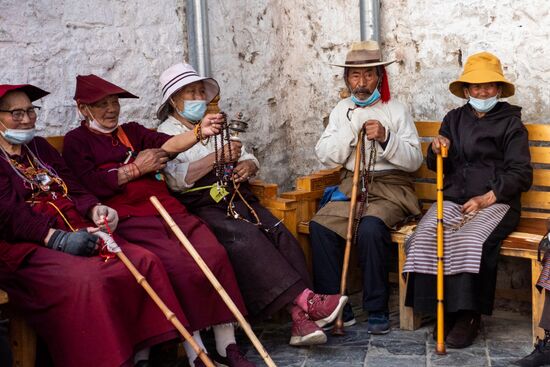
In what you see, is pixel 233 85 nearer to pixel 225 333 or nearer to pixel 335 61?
pixel 335 61

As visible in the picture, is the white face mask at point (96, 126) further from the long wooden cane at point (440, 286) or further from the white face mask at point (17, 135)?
the long wooden cane at point (440, 286)

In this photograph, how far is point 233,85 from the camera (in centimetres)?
685

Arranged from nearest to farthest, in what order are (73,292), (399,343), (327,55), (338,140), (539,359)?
(73,292), (539,359), (399,343), (338,140), (327,55)

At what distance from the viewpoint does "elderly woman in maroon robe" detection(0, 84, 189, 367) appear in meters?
4.41

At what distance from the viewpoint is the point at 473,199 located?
5.47 meters

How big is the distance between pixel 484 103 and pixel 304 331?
1751mm

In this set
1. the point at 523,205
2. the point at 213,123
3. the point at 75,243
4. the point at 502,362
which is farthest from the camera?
the point at 523,205

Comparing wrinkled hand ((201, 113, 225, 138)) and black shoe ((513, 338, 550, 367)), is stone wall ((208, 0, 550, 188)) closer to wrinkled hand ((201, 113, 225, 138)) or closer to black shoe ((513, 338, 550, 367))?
wrinkled hand ((201, 113, 225, 138))

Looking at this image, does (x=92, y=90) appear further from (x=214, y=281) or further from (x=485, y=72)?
(x=485, y=72)

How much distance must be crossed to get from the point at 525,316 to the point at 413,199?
3.42 feet

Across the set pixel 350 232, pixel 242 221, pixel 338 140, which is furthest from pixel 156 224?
pixel 338 140

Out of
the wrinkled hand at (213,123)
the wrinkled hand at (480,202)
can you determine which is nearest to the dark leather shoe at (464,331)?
the wrinkled hand at (480,202)

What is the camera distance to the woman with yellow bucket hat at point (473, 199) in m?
5.18

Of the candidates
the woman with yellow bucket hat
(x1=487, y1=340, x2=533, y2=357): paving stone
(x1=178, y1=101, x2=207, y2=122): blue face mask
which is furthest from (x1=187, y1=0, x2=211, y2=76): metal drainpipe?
(x1=487, y1=340, x2=533, y2=357): paving stone
